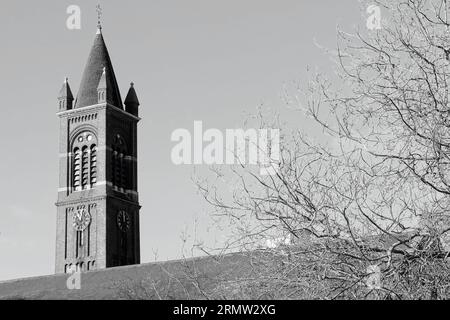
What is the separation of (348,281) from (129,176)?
49.3 m

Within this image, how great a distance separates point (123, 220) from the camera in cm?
5638

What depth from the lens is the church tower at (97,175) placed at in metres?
54.5

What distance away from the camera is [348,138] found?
31.0ft

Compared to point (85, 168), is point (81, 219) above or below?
below

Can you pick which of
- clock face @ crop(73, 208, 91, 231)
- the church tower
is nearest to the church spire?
the church tower

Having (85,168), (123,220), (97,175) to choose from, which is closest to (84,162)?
(85,168)

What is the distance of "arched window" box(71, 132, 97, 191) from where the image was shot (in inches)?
2195

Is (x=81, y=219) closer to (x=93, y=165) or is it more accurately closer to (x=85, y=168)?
(x=85, y=168)

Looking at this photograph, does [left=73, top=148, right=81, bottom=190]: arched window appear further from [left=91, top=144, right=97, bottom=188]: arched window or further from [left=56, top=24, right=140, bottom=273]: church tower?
[left=91, top=144, right=97, bottom=188]: arched window

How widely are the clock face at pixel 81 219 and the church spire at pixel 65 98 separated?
7.13 meters

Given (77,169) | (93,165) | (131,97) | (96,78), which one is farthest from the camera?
(131,97)

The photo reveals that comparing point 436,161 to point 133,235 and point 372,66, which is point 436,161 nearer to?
point 372,66

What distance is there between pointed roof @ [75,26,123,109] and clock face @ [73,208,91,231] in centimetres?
691

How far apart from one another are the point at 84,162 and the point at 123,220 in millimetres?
4276
